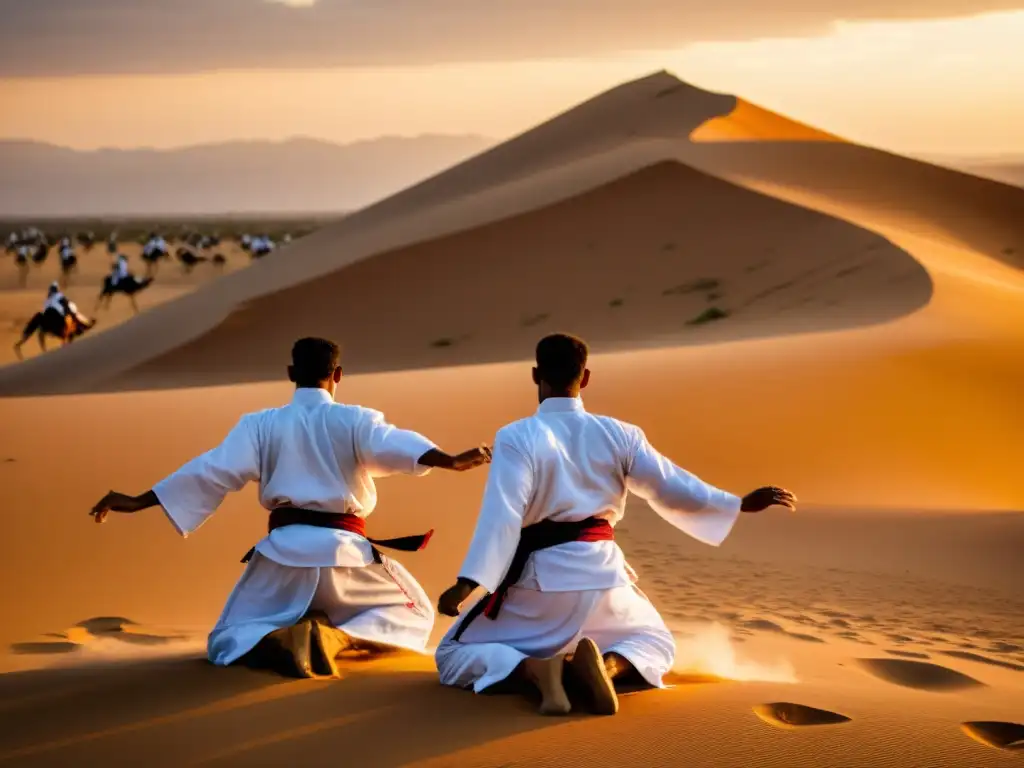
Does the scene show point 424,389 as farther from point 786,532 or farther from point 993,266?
point 993,266

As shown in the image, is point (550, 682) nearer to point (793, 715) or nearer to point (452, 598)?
point (452, 598)

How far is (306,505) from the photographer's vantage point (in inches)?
229

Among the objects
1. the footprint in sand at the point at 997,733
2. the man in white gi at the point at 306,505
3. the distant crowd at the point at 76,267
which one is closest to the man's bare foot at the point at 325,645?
the man in white gi at the point at 306,505

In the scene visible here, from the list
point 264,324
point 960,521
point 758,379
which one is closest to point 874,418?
point 758,379

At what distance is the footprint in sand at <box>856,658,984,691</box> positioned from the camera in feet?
21.3

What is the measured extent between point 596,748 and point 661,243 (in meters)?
21.5

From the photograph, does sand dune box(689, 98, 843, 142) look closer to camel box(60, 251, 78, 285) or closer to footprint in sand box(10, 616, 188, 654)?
footprint in sand box(10, 616, 188, 654)

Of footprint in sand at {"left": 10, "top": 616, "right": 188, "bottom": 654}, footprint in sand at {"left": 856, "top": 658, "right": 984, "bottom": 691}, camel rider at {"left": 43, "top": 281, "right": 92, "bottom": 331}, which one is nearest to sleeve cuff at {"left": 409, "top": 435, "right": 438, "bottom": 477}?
footprint in sand at {"left": 10, "top": 616, "right": 188, "bottom": 654}

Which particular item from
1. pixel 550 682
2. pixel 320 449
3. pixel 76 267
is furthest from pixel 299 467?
pixel 76 267

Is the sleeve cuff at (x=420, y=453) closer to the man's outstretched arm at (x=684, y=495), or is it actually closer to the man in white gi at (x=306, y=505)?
the man in white gi at (x=306, y=505)

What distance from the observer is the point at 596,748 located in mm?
4602

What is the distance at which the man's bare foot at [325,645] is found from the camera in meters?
5.59

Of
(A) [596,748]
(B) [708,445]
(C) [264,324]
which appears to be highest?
(C) [264,324]

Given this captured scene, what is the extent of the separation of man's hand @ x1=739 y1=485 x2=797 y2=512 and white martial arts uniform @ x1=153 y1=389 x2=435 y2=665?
1.24 m
